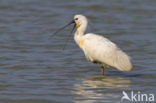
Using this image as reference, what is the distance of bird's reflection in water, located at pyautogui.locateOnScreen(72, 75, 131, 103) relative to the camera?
341 inches

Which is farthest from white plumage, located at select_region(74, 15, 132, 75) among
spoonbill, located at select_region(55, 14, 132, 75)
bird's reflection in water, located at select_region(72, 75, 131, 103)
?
bird's reflection in water, located at select_region(72, 75, 131, 103)

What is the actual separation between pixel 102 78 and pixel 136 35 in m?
4.84

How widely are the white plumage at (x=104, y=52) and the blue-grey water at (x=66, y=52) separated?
12.8 inches

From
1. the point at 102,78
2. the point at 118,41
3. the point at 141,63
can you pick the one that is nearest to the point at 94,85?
the point at 102,78

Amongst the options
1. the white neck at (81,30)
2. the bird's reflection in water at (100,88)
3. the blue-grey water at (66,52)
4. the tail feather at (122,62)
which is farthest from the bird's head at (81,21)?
the bird's reflection in water at (100,88)

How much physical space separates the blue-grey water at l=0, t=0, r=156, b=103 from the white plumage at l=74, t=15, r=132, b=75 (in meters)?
0.33

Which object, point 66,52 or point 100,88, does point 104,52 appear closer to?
point 100,88

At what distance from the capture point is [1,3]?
20.6 m

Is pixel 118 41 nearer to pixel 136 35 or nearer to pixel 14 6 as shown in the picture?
pixel 136 35

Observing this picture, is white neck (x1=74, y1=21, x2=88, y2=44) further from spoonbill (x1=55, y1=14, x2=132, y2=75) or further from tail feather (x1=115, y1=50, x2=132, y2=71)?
tail feather (x1=115, y1=50, x2=132, y2=71)

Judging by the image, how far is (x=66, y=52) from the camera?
43.1ft

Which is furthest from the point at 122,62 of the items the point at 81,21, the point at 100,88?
the point at 81,21

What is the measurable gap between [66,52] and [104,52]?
8.96 ft

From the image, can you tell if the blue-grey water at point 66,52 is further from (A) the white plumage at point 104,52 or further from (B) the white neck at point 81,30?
(B) the white neck at point 81,30
